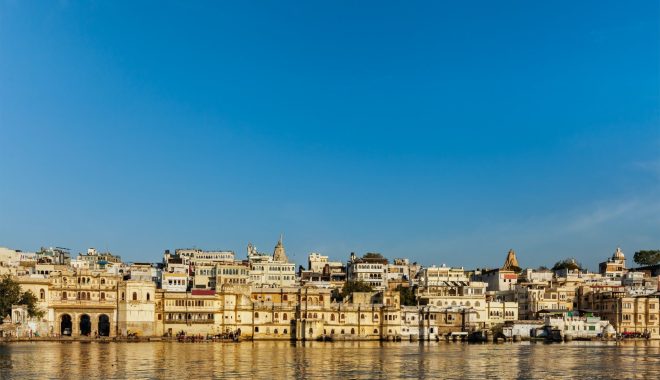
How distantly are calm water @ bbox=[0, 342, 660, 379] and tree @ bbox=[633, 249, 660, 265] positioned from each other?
77348 mm

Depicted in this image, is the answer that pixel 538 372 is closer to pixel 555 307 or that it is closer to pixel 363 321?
pixel 363 321

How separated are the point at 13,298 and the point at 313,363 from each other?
1472 inches

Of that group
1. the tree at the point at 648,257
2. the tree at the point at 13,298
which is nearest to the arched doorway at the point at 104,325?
the tree at the point at 13,298

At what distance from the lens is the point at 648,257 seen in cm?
14188

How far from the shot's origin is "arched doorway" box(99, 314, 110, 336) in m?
86.1

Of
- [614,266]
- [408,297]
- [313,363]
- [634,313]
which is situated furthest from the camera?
[614,266]

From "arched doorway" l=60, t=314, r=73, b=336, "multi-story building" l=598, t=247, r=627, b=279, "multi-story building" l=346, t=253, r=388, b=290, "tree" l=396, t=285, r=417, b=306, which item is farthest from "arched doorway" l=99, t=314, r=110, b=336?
"multi-story building" l=598, t=247, r=627, b=279

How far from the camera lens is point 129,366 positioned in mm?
48250

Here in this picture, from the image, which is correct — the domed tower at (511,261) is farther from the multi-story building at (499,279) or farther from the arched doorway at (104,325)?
the arched doorway at (104,325)

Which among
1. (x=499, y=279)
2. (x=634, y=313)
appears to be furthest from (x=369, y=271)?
(x=634, y=313)

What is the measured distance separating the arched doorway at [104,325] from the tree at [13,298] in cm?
678

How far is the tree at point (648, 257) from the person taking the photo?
142m

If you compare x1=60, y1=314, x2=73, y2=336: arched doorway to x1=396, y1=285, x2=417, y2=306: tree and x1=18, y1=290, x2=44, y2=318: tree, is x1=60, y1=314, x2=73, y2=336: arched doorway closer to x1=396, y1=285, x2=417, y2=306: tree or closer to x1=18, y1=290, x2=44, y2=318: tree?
x1=18, y1=290, x2=44, y2=318: tree

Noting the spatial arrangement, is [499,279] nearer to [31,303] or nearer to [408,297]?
[408,297]
